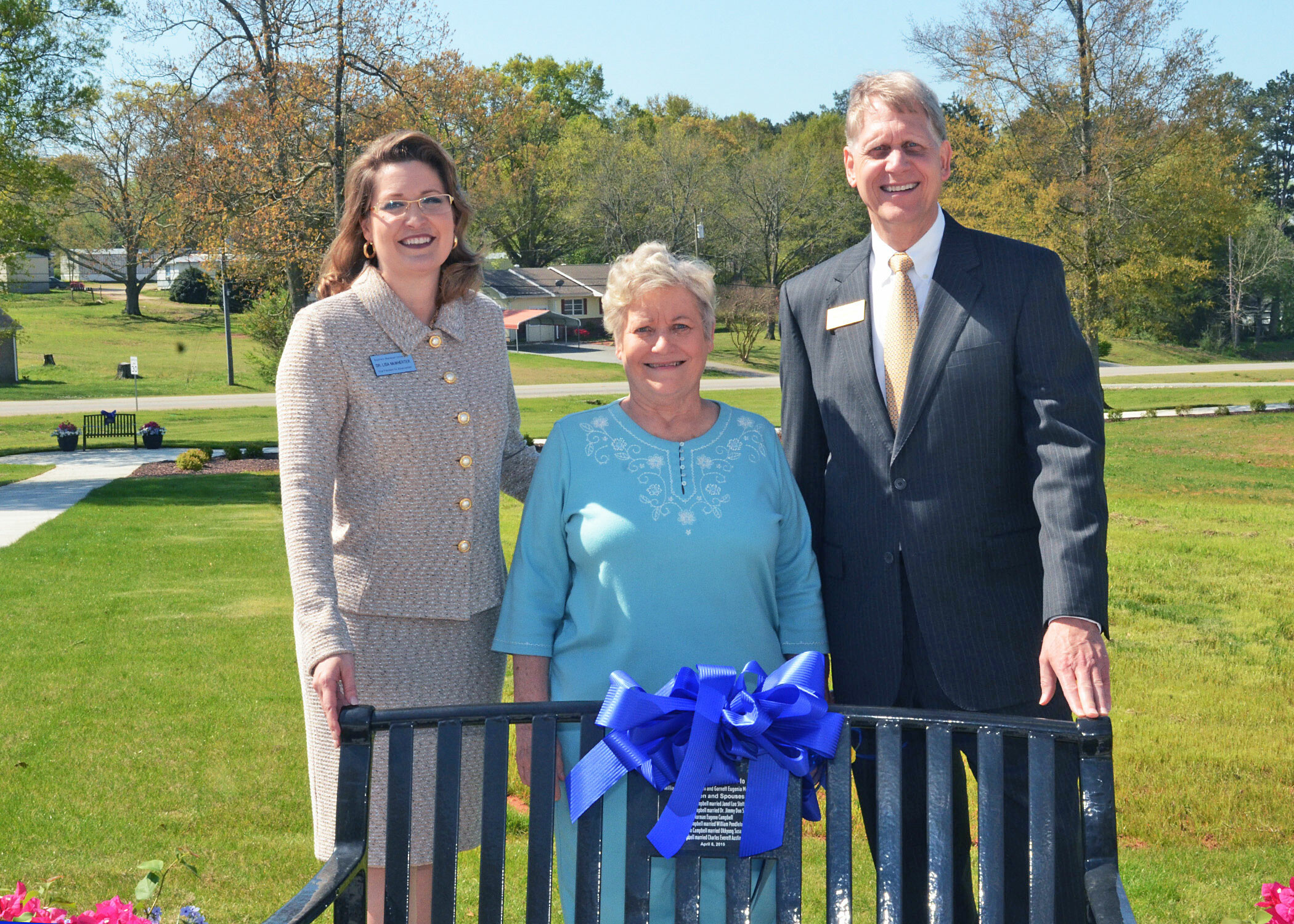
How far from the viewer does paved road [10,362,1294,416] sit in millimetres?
31656

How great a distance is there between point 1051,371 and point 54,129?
19216mm

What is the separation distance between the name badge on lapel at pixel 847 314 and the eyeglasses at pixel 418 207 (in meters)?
0.99

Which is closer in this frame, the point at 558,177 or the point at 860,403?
the point at 860,403

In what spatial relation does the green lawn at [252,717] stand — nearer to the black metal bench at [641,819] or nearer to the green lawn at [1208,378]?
the black metal bench at [641,819]

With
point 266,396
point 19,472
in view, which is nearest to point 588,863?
point 19,472

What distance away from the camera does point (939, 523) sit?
2689mm

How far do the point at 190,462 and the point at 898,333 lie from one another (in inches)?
729

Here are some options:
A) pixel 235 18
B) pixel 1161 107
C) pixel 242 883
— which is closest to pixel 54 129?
pixel 235 18

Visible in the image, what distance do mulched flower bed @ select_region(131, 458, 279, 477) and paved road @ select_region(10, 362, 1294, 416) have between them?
38.7 feet

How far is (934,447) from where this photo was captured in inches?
105

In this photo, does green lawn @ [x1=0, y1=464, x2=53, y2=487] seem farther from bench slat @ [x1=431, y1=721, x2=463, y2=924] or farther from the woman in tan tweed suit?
bench slat @ [x1=431, y1=721, x2=463, y2=924]

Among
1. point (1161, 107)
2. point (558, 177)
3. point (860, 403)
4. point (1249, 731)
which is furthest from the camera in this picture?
point (558, 177)

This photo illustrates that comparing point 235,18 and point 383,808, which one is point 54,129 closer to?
point 235,18

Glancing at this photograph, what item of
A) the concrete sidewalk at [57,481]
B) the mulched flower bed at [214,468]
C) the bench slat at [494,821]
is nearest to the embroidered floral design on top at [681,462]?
the bench slat at [494,821]
